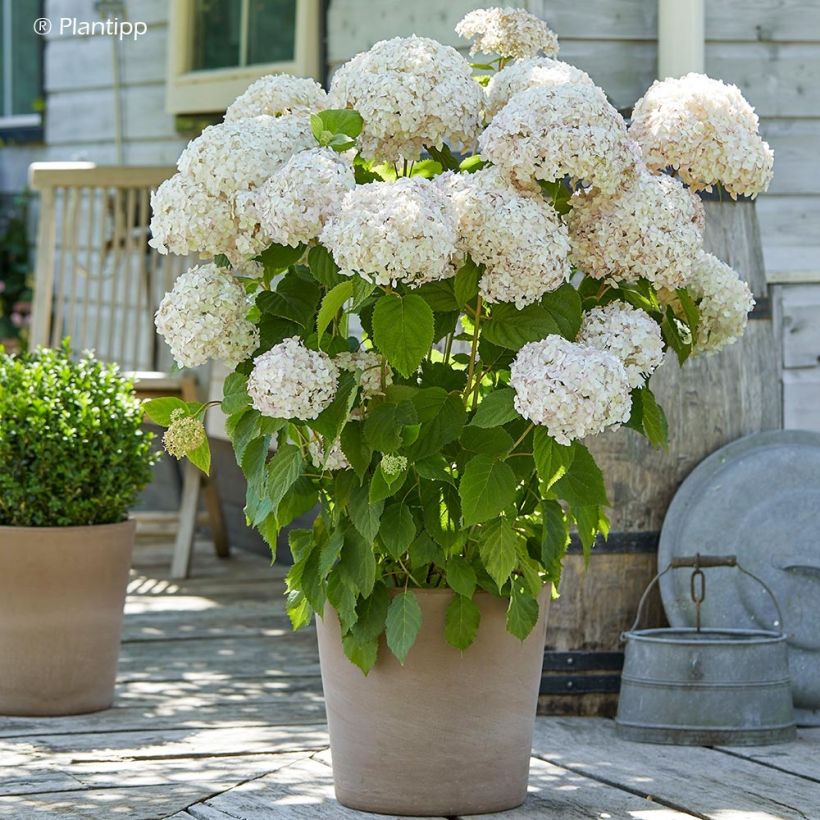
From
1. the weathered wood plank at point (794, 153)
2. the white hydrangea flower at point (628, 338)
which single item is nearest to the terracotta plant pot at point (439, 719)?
the white hydrangea flower at point (628, 338)

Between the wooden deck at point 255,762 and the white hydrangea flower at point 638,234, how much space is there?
1.01 meters

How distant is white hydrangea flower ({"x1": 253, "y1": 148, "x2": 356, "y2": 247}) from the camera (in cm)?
267

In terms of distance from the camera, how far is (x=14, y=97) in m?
8.07

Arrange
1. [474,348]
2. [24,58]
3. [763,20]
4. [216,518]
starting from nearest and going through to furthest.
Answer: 1. [474,348]
2. [763,20]
3. [216,518]
4. [24,58]

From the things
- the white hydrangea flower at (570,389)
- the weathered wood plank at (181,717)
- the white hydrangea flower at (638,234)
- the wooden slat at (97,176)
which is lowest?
the weathered wood plank at (181,717)

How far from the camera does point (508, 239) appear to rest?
2.68 meters

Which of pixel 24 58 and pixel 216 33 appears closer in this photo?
pixel 216 33

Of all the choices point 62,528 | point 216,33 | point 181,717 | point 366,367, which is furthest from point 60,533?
point 216,33

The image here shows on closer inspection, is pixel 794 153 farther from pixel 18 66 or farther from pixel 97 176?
pixel 18 66

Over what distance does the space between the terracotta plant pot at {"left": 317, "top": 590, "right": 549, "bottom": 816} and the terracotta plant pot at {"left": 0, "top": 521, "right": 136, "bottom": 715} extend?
1.05 meters

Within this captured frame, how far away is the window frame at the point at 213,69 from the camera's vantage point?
546 cm

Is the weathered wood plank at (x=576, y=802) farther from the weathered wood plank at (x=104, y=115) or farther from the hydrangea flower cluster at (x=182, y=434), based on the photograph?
the weathered wood plank at (x=104, y=115)

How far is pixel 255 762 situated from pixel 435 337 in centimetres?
106

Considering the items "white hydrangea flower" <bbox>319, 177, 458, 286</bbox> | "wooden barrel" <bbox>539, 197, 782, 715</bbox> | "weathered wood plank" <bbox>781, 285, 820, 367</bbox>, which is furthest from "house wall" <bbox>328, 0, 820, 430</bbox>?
"white hydrangea flower" <bbox>319, 177, 458, 286</bbox>
